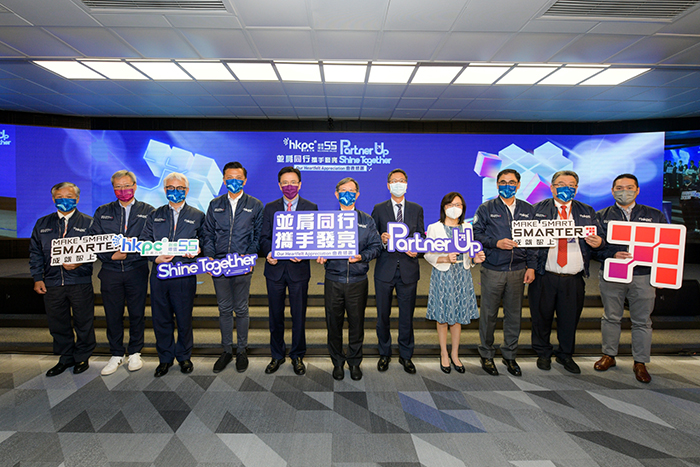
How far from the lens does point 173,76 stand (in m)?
4.46

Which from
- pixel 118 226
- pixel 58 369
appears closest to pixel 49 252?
pixel 118 226

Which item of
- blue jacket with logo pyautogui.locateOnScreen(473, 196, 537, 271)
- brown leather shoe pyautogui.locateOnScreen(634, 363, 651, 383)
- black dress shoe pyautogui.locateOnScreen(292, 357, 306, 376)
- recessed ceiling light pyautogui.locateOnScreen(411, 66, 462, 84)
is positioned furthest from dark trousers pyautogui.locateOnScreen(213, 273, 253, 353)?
recessed ceiling light pyautogui.locateOnScreen(411, 66, 462, 84)

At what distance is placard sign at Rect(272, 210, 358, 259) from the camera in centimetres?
255

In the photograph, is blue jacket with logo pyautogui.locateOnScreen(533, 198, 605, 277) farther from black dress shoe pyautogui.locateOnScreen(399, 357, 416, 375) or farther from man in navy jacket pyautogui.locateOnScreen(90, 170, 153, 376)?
man in navy jacket pyautogui.locateOnScreen(90, 170, 153, 376)

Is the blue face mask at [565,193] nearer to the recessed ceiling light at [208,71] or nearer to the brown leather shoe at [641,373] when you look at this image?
the brown leather shoe at [641,373]

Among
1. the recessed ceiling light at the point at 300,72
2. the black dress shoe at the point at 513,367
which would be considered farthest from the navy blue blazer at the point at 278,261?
the recessed ceiling light at the point at 300,72

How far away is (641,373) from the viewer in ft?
8.77

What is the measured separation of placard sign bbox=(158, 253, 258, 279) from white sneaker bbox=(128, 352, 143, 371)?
86cm

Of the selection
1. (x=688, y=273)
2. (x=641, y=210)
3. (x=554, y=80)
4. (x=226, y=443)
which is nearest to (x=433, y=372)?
(x=226, y=443)

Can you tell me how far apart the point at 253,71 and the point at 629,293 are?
498cm

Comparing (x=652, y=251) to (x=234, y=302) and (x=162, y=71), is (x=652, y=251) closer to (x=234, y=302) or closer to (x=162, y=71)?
(x=234, y=302)

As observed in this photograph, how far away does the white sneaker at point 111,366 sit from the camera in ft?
8.87

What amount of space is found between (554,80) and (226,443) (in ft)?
19.0

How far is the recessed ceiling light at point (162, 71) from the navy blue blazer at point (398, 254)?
3.57 metres
